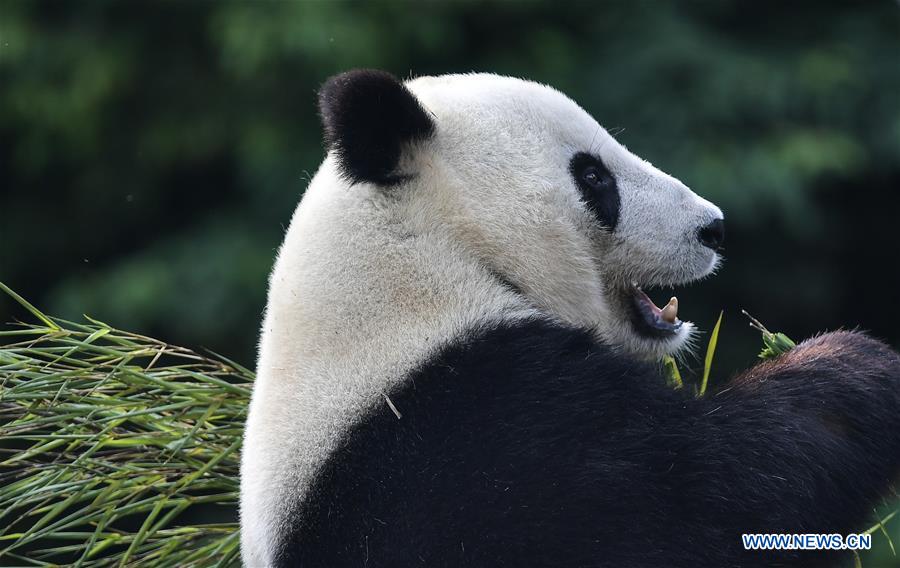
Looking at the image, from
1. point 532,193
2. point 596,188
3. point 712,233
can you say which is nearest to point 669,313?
point 712,233

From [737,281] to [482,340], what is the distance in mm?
6613

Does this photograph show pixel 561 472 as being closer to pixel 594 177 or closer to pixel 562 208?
pixel 562 208

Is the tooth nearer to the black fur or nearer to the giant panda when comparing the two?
the giant panda

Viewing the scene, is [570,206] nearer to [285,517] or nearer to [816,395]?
[816,395]

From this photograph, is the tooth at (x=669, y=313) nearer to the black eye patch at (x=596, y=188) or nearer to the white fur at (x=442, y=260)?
the white fur at (x=442, y=260)

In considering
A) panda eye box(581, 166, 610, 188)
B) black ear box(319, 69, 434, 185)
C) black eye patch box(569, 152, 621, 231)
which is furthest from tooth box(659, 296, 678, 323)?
black ear box(319, 69, 434, 185)

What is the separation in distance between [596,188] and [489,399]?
30.3 inches

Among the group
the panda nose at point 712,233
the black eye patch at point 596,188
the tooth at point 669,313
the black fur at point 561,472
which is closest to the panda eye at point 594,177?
the black eye patch at point 596,188

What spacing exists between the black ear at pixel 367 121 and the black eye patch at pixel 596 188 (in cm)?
52

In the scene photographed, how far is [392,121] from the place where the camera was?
2920 mm

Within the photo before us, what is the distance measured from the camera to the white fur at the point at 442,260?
2781mm

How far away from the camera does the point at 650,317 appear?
10.9 feet

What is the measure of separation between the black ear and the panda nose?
89cm

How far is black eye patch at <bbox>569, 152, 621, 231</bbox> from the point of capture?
3.17 metres
